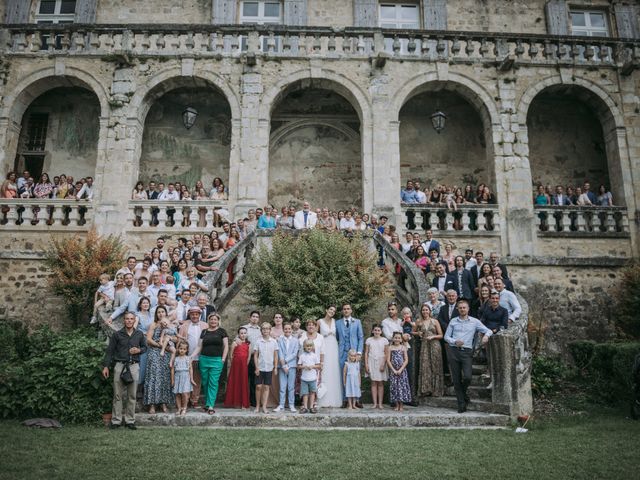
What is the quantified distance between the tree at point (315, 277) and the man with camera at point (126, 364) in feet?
8.61

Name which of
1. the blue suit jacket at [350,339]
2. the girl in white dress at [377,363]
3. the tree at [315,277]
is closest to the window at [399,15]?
the tree at [315,277]

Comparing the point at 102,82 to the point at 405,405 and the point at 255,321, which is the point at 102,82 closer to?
the point at 255,321

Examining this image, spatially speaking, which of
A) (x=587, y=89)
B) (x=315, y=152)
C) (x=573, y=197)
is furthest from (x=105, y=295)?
(x=587, y=89)

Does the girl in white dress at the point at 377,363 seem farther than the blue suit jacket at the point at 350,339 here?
No

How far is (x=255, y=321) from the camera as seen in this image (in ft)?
25.1

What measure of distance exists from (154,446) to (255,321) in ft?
8.66

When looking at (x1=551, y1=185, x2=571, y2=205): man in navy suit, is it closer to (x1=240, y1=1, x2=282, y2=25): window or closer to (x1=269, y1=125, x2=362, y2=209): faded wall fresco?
(x1=269, y1=125, x2=362, y2=209): faded wall fresco

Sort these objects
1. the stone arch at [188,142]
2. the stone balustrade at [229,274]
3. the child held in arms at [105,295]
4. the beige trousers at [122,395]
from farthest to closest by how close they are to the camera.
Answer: the stone arch at [188,142]
the stone balustrade at [229,274]
the child held in arms at [105,295]
the beige trousers at [122,395]

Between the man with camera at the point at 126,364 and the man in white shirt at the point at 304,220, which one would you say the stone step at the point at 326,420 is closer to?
the man with camera at the point at 126,364

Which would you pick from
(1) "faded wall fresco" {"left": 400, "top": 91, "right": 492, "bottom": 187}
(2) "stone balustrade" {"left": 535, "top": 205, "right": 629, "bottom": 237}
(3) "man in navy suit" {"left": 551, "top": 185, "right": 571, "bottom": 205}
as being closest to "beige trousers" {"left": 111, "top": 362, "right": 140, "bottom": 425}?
(2) "stone balustrade" {"left": 535, "top": 205, "right": 629, "bottom": 237}

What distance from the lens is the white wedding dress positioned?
7.48m

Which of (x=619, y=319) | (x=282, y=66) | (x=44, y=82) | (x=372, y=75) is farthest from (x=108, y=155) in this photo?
(x=619, y=319)

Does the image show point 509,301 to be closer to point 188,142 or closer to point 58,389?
point 58,389

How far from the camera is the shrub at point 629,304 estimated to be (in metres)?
11.3
